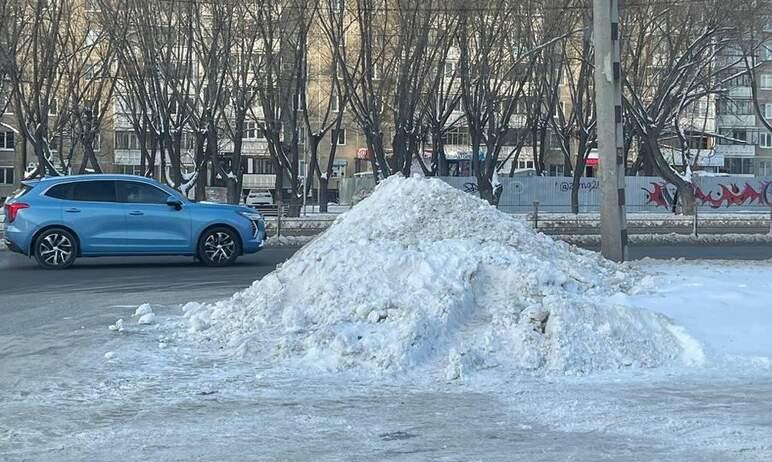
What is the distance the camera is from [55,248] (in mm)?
16344

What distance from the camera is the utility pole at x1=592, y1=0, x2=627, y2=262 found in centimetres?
1421

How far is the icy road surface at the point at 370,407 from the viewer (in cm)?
596

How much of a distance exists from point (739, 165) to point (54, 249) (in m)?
77.2

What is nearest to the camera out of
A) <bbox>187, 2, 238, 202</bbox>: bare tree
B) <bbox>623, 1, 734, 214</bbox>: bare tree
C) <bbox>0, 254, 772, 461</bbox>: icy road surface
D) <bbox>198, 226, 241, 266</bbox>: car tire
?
<bbox>0, 254, 772, 461</bbox>: icy road surface

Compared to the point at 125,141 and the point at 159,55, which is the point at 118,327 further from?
the point at 125,141

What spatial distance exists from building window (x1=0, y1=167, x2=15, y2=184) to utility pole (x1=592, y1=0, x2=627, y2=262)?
71.3m

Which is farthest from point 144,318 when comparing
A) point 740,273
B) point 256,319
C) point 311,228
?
point 311,228

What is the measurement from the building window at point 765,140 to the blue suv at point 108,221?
74842 mm

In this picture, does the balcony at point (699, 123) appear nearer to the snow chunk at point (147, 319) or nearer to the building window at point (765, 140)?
the building window at point (765, 140)

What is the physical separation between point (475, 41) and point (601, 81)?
23.1 meters

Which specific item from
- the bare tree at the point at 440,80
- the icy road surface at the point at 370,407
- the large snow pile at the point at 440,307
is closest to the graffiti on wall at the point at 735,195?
the bare tree at the point at 440,80

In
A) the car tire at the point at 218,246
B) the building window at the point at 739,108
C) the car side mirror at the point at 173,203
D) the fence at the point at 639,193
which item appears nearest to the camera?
the car side mirror at the point at 173,203

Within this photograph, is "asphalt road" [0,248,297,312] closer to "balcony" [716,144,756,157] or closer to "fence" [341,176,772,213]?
"fence" [341,176,772,213]

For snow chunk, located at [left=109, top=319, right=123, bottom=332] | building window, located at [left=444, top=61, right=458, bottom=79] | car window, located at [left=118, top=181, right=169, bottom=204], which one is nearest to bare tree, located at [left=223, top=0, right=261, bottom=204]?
building window, located at [left=444, top=61, right=458, bottom=79]
